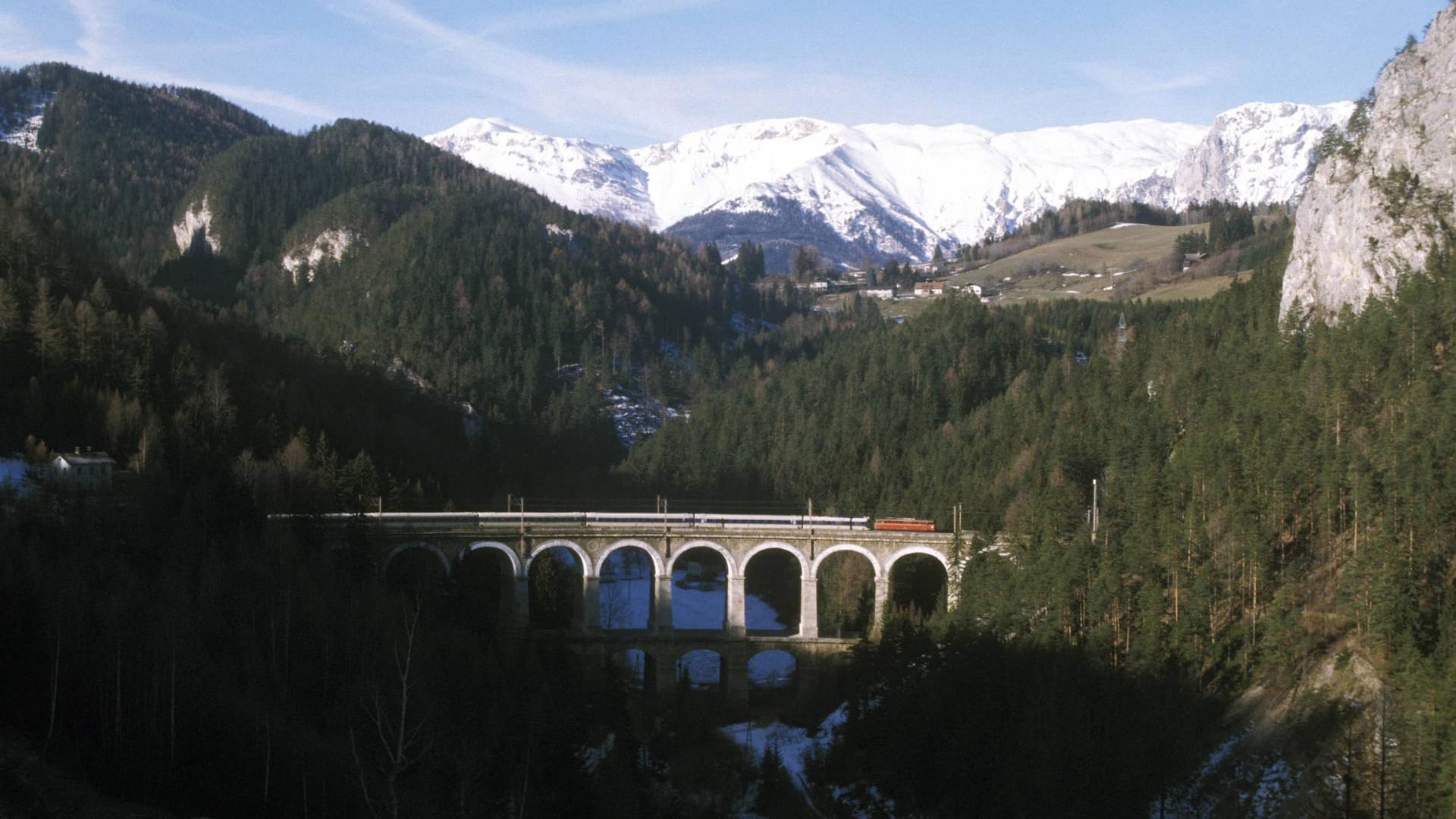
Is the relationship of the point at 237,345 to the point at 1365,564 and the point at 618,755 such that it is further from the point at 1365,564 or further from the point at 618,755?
the point at 1365,564

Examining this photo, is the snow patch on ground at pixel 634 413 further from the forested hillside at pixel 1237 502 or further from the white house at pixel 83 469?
the white house at pixel 83 469

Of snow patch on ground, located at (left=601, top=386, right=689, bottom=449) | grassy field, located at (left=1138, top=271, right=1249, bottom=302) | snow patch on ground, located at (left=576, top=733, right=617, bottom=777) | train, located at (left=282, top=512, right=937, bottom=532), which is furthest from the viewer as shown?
snow patch on ground, located at (left=601, top=386, right=689, bottom=449)

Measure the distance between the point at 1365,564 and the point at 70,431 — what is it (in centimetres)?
6608

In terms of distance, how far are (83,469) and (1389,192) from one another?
232ft

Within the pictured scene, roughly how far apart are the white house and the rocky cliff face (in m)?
65.5

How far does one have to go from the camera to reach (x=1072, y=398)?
10969 centimetres

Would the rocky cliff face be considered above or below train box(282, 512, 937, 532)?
above

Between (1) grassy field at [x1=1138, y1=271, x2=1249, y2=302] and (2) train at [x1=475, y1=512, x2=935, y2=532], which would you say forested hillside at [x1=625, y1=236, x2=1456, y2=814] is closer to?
(2) train at [x1=475, y1=512, x2=935, y2=532]

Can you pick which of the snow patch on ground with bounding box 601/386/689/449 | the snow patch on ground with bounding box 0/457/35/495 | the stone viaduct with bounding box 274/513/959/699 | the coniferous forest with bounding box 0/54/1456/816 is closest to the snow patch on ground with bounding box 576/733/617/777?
the coniferous forest with bounding box 0/54/1456/816

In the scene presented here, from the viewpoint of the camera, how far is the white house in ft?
249

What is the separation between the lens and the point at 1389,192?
271 feet

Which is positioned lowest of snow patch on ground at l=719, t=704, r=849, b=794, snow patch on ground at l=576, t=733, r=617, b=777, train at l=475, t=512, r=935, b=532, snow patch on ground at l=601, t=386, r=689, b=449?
snow patch on ground at l=719, t=704, r=849, b=794

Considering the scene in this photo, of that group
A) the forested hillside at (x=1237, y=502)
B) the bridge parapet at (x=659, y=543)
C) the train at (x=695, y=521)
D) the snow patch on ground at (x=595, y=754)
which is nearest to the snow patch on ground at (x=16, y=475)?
the bridge parapet at (x=659, y=543)

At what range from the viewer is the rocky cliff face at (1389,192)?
80.8 m
